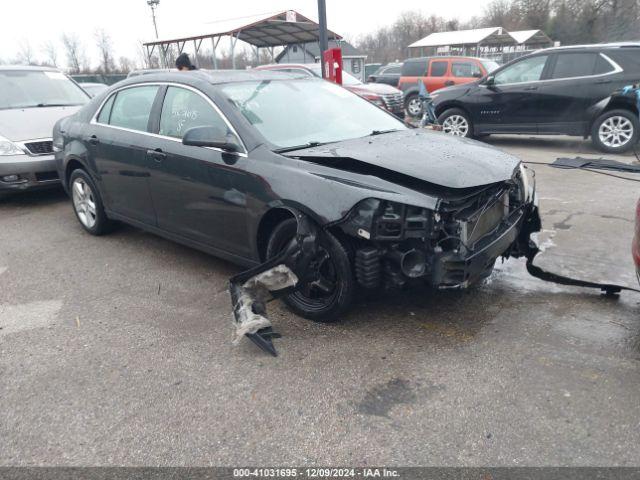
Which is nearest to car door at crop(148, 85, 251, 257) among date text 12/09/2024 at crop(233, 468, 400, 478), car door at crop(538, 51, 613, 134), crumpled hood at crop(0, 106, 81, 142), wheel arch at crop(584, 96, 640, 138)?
date text 12/09/2024 at crop(233, 468, 400, 478)

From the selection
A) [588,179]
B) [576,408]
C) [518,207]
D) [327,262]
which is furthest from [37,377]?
[588,179]

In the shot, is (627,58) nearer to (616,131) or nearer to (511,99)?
(616,131)

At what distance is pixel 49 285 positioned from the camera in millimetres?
4297

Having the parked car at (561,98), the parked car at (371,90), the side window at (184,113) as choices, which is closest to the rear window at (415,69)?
the parked car at (371,90)

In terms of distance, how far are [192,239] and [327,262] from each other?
1.43 m

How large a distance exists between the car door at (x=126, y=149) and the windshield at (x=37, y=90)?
127 inches

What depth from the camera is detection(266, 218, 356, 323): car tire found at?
3.17 metres

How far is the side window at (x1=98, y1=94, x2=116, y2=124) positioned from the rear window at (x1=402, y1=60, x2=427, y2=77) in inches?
542

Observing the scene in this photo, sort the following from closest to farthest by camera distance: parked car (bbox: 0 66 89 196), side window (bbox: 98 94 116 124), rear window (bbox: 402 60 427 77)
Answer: side window (bbox: 98 94 116 124), parked car (bbox: 0 66 89 196), rear window (bbox: 402 60 427 77)

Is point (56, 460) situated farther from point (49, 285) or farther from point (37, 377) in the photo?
point (49, 285)

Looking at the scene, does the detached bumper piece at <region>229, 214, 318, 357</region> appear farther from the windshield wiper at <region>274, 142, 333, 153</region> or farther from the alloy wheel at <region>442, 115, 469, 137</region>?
the alloy wheel at <region>442, 115, 469, 137</region>

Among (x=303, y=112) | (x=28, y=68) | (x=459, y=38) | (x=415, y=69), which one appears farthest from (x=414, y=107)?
(x=459, y=38)

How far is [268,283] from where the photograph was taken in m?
3.36

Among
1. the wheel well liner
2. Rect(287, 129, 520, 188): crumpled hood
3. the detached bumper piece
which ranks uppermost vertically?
Rect(287, 129, 520, 188): crumpled hood
